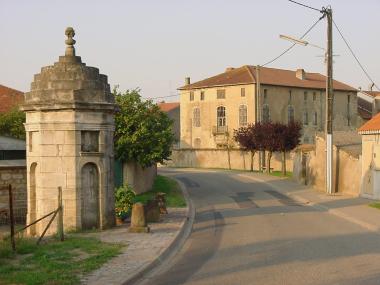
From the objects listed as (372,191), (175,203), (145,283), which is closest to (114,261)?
(145,283)

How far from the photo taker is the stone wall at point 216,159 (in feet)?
174

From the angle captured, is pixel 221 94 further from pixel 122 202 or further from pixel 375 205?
pixel 122 202

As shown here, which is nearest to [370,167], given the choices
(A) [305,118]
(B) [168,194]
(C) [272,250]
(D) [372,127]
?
(D) [372,127]

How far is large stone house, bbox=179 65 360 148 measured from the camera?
6025 cm

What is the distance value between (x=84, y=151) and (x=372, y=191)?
14.0m

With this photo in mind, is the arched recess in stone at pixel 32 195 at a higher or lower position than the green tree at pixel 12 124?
lower

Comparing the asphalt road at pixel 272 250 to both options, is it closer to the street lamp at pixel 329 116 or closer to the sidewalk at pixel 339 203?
the sidewalk at pixel 339 203

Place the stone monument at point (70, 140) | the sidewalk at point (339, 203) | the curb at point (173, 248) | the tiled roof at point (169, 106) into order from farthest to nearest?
1. the tiled roof at point (169, 106)
2. the sidewalk at point (339, 203)
3. the stone monument at point (70, 140)
4. the curb at point (173, 248)

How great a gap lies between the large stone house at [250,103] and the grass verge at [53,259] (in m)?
46.6

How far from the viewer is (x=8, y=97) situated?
34.2 metres

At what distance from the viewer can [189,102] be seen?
6556cm

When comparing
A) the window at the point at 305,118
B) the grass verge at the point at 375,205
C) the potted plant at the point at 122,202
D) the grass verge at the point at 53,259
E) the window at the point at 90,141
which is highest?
the window at the point at 305,118

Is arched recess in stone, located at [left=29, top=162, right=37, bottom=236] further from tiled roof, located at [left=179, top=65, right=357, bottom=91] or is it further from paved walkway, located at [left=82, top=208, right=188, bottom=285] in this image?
tiled roof, located at [left=179, top=65, right=357, bottom=91]

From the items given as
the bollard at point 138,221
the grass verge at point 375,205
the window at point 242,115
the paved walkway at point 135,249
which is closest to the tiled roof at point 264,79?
the window at point 242,115
